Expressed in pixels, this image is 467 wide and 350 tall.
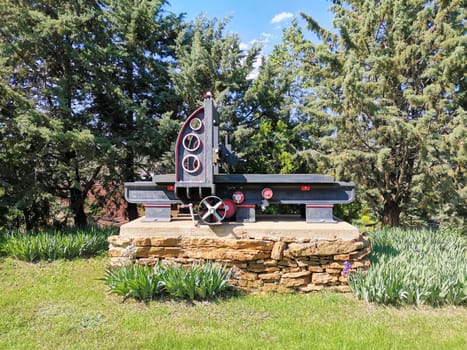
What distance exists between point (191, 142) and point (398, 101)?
5.96 m

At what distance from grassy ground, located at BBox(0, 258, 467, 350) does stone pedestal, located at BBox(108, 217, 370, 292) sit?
23 cm

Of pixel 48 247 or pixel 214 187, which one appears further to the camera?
pixel 48 247

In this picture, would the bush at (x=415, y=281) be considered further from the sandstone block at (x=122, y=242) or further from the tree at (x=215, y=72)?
the tree at (x=215, y=72)

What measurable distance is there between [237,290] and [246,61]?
543cm

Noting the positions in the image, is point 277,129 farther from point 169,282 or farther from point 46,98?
point 46,98

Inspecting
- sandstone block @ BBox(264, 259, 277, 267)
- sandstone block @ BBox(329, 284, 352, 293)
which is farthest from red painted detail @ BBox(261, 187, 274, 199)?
sandstone block @ BBox(329, 284, 352, 293)

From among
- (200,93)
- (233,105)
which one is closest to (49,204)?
(200,93)

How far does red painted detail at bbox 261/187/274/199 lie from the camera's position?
4133 mm

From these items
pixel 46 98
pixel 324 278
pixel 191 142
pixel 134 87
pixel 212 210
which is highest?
pixel 134 87

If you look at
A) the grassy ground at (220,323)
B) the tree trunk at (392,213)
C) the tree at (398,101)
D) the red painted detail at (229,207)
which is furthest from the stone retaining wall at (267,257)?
the tree trunk at (392,213)

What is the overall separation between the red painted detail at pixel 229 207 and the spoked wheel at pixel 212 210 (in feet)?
0.18

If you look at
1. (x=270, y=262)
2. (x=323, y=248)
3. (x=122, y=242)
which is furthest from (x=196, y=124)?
(x=323, y=248)

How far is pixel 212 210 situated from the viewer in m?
3.87

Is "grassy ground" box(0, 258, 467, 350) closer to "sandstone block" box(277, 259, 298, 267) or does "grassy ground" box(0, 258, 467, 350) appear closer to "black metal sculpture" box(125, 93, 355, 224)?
"sandstone block" box(277, 259, 298, 267)
